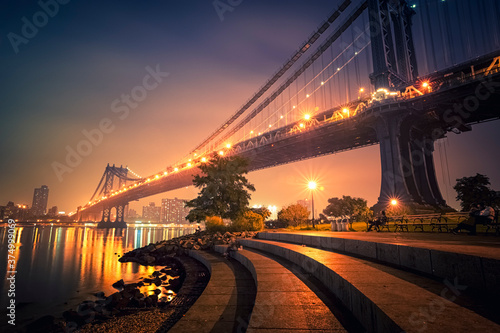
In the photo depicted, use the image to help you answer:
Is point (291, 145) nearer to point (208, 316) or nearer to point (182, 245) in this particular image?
point (182, 245)

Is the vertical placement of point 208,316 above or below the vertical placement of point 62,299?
above

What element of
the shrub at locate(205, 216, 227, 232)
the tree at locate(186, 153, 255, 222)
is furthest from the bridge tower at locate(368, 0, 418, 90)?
the shrub at locate(205, 216, 227, 232)

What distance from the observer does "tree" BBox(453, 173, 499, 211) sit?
95.4ft

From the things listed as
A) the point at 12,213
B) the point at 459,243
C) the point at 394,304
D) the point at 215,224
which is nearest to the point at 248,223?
the point at 215,224

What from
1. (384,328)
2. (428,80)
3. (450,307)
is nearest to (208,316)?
(384,328)

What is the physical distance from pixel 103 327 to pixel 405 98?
33689mm

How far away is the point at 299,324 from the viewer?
124 inches

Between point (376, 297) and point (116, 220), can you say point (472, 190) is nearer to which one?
point (376, 297)

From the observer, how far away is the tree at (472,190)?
2908 cm

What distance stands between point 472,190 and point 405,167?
7249 millimetres

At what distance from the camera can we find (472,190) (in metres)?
30.1

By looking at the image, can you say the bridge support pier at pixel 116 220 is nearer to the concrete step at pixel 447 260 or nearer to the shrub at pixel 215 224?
the shrub at pixel 215 224

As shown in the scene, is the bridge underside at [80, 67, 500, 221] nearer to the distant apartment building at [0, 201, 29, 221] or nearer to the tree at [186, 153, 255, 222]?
the tree at [186, 153, 255, 222]

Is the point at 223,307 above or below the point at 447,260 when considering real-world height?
below
